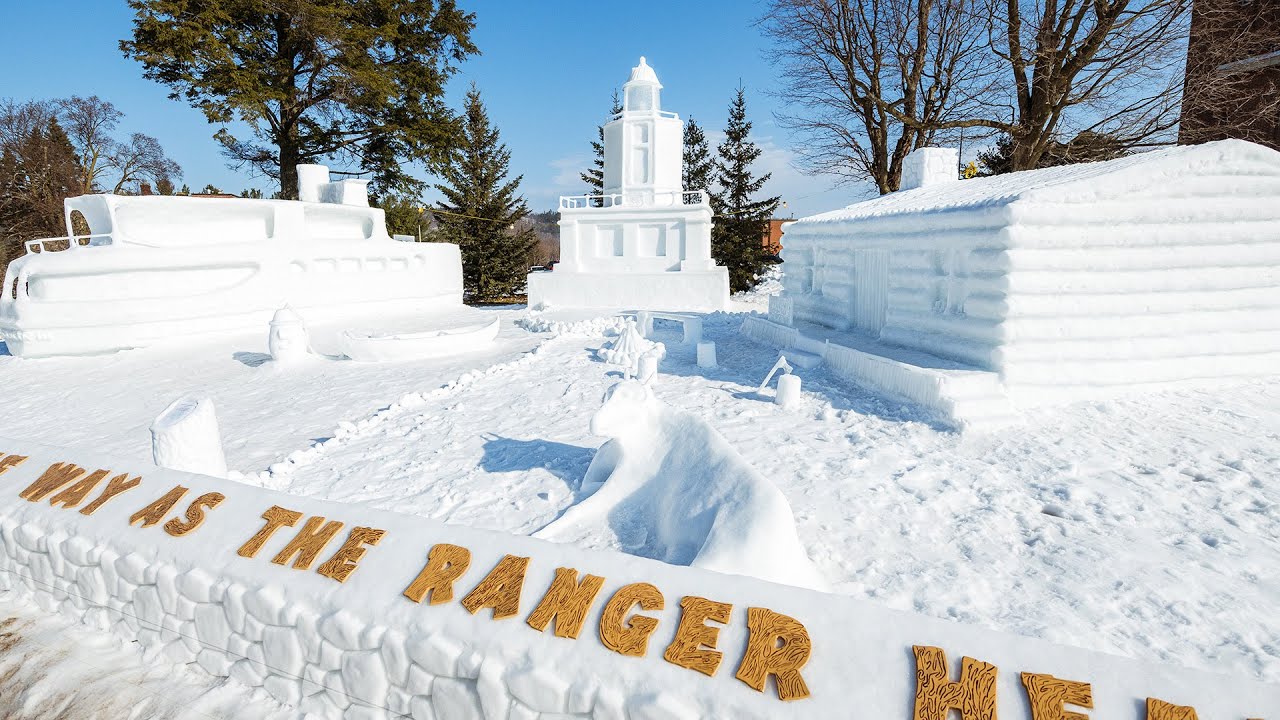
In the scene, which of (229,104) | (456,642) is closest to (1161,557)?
(456,642)

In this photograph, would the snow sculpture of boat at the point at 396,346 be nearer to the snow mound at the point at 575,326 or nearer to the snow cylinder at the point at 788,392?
the snow mound at the point at 575,326

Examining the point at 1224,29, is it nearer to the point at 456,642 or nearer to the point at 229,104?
the point at 456,642

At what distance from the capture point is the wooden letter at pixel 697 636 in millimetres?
2559

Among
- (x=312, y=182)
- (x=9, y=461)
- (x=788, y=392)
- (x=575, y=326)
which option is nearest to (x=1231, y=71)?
(x=788, y=392)

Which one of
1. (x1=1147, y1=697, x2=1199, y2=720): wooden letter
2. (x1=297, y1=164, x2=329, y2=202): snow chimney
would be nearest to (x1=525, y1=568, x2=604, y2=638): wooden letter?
(x1=1147, y1=697, x2=1199, y2=720): wooden letter

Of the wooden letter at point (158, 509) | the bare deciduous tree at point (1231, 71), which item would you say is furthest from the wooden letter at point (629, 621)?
the bare deciduous tree at point (1231, 71)

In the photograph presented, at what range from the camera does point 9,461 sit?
520 centimetres

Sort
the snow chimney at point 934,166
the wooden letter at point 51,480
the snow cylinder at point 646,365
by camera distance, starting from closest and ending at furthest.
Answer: the wooden letter at point 51,480 < the snow cylinder at point 646,365 < the snow chimney at point 934,166

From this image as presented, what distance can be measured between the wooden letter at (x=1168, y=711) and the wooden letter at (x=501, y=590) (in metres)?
2.48

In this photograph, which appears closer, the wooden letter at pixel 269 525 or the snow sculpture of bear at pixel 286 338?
the wooden letter at pixel 269 525

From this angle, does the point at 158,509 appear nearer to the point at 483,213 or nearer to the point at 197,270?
the point at 197,270

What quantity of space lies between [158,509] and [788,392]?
6594 mm

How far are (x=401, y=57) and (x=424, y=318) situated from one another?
10.7 metres

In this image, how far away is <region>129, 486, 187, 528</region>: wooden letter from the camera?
4.09 m
